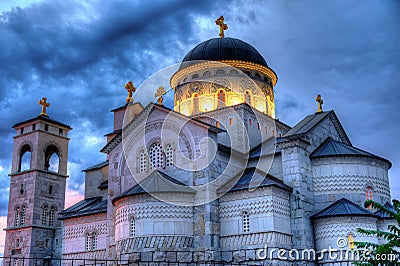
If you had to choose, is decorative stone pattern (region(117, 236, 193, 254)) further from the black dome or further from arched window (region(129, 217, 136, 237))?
the black dome

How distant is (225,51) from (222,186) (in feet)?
41.8

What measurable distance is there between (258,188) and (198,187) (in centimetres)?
326

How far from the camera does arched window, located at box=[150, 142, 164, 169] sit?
97.6ft

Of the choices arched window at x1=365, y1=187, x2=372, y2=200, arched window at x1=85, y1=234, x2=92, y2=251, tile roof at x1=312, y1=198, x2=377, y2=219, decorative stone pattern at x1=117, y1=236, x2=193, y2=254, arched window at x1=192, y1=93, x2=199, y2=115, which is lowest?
decorative stone pattern at x1=117, y1=236, x2=193, y2=254

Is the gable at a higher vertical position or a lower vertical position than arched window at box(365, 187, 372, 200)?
higher

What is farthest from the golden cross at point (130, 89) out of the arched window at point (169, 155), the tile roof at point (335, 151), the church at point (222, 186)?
the tile roof at point (335, 151)

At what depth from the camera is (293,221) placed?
27.2m

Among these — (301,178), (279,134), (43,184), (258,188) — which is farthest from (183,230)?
(43,184)

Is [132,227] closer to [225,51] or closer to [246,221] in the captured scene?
[246,221]

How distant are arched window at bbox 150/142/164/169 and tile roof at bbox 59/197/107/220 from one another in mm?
5121

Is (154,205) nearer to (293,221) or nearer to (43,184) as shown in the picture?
(293,221)

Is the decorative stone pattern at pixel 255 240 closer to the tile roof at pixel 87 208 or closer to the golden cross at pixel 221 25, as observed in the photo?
the tile roof at pixel 87 208

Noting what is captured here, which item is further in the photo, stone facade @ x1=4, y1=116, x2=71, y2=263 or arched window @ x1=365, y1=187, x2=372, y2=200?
stone facade @ x1=4, y1=116, x2=71, y2=263

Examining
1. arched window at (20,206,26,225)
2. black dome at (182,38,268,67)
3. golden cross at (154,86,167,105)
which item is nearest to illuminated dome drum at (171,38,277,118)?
black dome at (182,38,268,67)
